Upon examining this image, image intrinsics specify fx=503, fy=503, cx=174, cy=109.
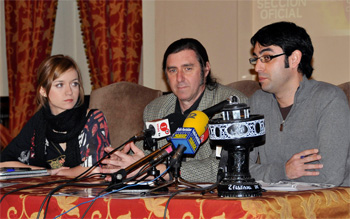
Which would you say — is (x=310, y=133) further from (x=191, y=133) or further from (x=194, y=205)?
(x=194, y=205)

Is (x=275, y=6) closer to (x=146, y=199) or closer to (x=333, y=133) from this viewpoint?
(x=333, y=133)

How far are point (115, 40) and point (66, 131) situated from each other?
73.4 inches

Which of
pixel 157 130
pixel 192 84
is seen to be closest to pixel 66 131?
pixel 192 84

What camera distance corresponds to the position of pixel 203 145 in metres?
2.75

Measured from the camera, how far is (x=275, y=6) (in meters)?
4.04

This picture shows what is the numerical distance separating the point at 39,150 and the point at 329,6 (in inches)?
93.7

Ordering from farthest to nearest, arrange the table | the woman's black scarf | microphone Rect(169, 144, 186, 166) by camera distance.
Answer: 1. the woman's black scarf
2. microphone Rect(169, 144, 186, 166)
3. the table

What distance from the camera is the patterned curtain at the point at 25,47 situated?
16.2ft

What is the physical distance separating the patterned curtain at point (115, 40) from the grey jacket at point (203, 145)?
1.71 meters

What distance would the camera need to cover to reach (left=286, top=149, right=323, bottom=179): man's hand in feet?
6.84

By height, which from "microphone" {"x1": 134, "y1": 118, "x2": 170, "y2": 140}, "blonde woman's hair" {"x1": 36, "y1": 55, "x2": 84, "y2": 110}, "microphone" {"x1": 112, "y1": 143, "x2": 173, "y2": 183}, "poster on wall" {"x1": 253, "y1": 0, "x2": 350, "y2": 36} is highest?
"poster on wall" {"x1": 253, "y1": 0, "x2": 350, "y2": 36}

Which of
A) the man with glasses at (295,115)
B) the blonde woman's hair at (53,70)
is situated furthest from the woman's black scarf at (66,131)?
the man with glasses at (295,115)

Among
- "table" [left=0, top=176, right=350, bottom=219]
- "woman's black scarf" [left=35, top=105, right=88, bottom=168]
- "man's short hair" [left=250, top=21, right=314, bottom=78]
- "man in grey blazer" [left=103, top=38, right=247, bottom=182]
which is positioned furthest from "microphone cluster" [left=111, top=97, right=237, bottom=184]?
"woman's black scarf" [left=35, top=105, right=88, bottom=168]

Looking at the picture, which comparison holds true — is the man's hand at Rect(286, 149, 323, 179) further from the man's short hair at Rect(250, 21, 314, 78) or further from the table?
the man's short hair at Rect(250, 21, 314, 78)
